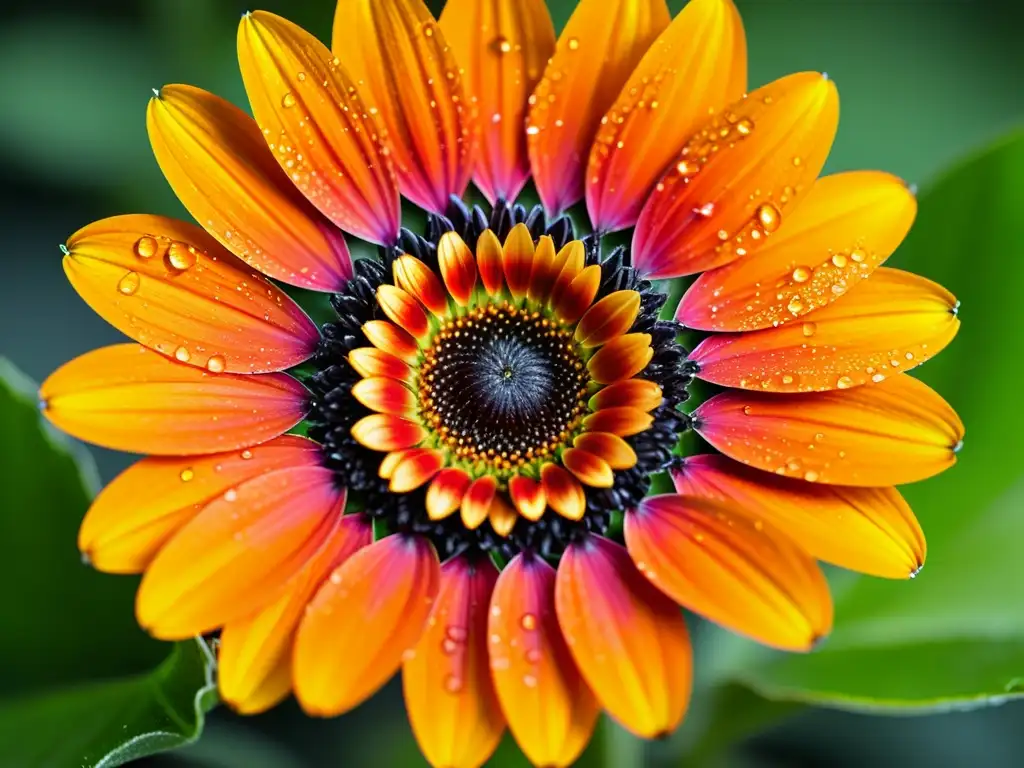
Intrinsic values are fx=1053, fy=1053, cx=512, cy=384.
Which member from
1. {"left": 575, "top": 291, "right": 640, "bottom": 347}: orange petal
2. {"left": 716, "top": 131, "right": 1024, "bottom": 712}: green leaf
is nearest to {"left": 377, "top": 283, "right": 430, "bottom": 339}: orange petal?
{"left": 575, "top": 291, "right": 640, "bottom": 347}: orange petal

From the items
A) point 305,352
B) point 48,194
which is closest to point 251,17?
point 305,352

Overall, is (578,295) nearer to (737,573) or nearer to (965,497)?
(737,573)

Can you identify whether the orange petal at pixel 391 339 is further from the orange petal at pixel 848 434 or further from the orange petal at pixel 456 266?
the orange petal at pixel 848 434

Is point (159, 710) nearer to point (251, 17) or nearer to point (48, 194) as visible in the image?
point (251, 17)

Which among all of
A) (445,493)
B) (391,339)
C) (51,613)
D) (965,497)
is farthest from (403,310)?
(965,497)

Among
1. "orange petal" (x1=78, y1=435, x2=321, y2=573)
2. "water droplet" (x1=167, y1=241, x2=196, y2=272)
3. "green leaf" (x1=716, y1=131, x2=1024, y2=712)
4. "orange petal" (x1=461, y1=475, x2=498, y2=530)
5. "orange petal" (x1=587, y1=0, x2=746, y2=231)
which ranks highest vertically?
"water droplet" (x1=167, y1=241, x2=196, y2=272)

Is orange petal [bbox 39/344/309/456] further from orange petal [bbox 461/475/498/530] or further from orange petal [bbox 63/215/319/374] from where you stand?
orange petal [bbox 461/475/498/530]

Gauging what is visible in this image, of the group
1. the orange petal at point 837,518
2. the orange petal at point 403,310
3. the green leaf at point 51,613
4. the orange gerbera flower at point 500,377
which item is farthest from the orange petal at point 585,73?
the green leaf at point 51,613

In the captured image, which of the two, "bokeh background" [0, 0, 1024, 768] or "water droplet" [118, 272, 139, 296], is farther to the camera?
"bokeh background" [0, 0, 1024, 768]
